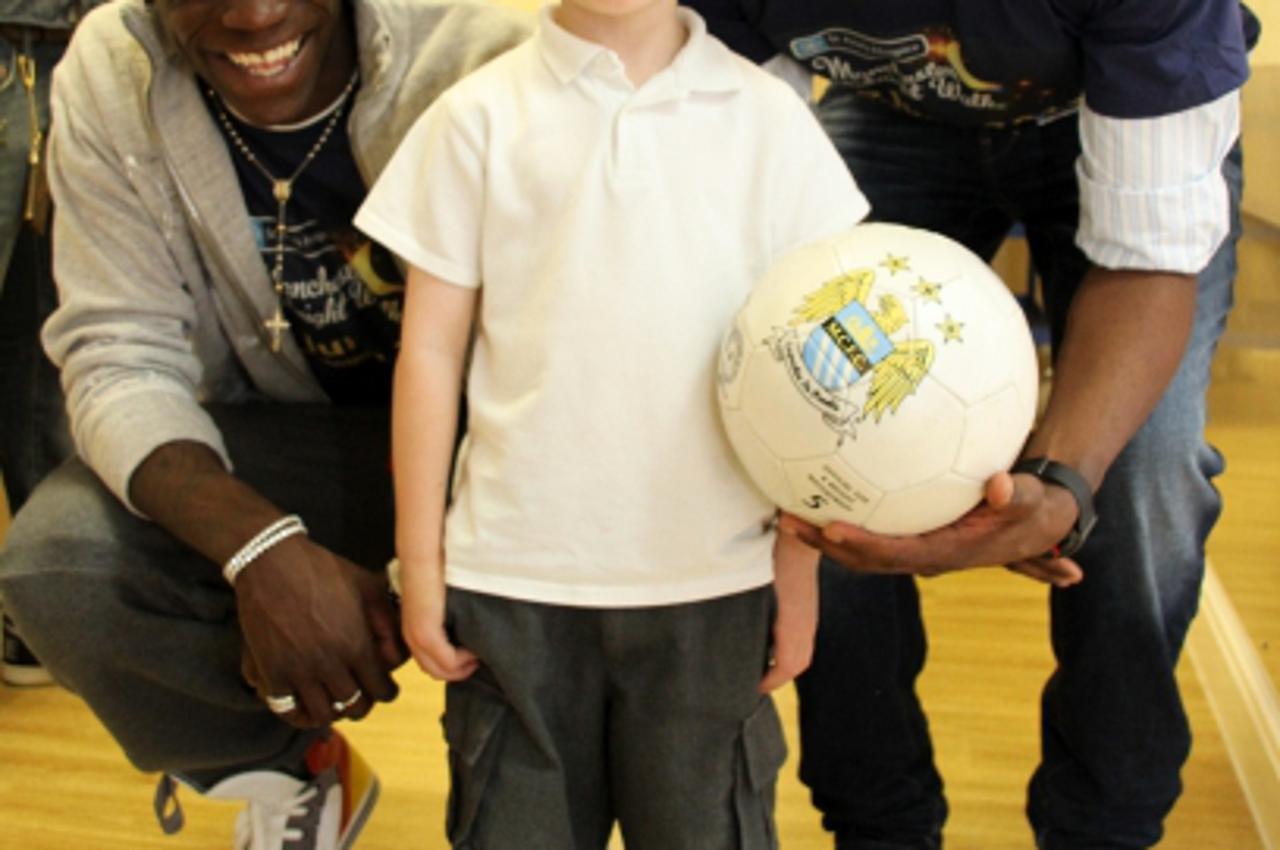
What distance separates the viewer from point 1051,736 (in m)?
1.71

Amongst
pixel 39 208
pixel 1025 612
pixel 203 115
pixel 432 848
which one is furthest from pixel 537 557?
pixel 1025 612

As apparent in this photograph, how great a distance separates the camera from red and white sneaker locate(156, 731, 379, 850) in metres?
1.78

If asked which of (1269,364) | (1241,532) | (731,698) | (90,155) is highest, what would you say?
(90,155)

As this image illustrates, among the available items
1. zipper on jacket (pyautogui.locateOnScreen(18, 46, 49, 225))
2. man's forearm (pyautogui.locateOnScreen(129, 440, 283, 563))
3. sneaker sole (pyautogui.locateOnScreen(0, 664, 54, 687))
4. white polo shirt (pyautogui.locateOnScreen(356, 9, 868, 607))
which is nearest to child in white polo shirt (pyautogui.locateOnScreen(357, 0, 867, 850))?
white polo shirt (pyautogui.locateOnScreen(356, 9, 868, 607))

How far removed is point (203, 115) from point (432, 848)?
38.9 inches

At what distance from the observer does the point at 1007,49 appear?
1.50 meters

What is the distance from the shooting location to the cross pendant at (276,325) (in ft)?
5.50

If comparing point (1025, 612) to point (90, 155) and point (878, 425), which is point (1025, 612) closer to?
point (878, 425)

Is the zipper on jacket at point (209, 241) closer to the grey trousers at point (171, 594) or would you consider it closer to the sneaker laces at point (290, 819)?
the grey trousers at point (171, 594)

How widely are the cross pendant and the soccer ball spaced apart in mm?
652

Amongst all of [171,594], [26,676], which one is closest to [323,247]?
[171,594]

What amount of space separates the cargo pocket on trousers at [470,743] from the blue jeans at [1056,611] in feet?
1.64

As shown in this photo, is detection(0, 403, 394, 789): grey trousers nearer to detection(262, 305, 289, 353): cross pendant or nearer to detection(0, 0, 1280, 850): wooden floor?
detection(262, 305, 289, 353): cross pendant

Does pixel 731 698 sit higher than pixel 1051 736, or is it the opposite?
pixel 731 698
